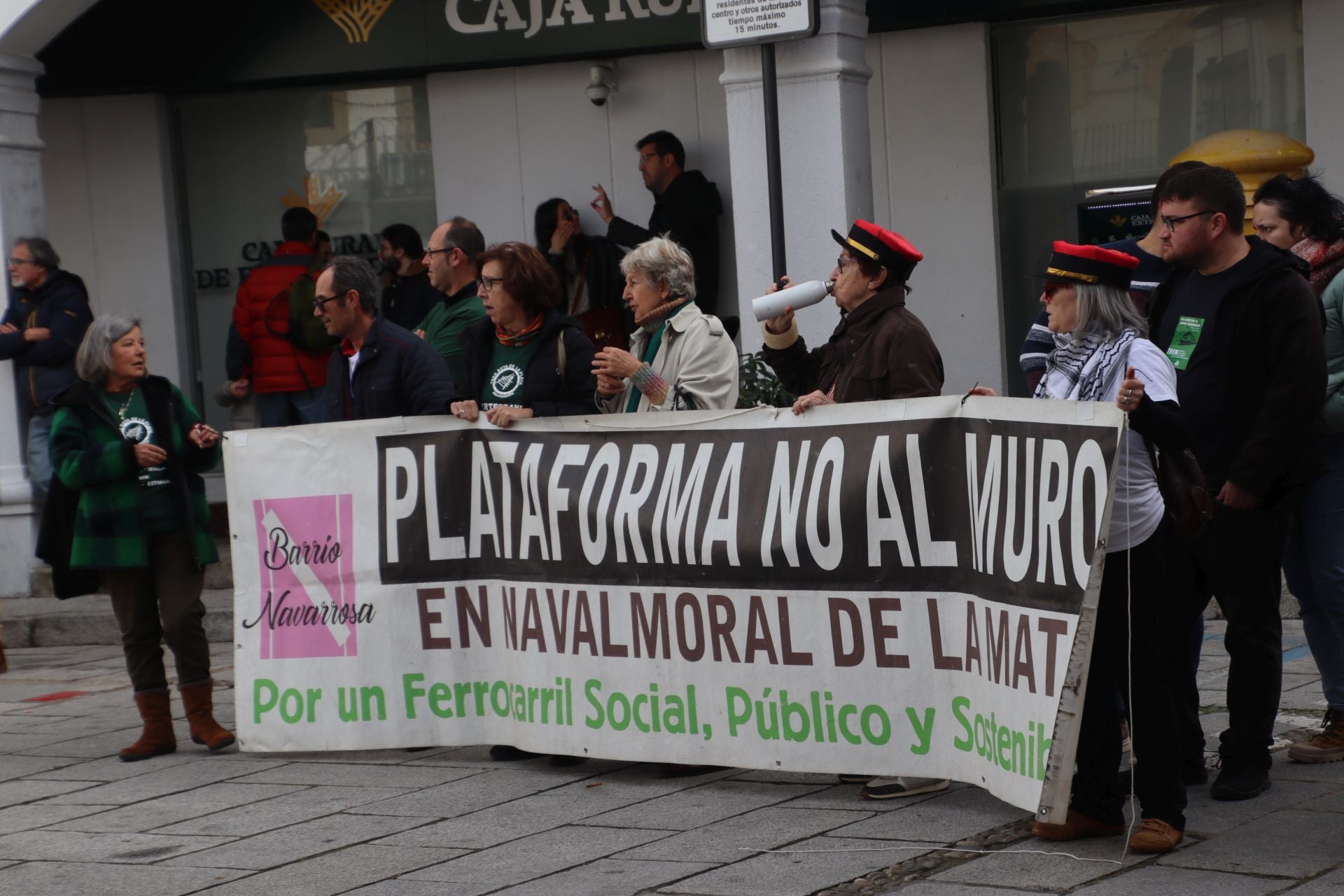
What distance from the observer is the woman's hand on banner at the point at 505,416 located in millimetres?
6535

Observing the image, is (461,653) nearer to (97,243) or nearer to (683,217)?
(683,217)

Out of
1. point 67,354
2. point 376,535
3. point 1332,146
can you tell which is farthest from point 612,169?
point 376,535

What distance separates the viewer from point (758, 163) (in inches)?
378

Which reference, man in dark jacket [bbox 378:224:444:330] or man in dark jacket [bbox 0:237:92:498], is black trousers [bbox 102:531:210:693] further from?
man in dark jacket [bbox 378:224:444:330]

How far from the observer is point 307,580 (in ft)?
22.5

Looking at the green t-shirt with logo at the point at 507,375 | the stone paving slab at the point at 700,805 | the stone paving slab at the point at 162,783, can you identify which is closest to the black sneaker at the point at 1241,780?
the stone paving slab at the point at 700,805

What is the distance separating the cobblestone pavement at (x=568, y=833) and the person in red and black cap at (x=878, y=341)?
148mm

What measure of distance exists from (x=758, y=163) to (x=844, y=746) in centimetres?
458

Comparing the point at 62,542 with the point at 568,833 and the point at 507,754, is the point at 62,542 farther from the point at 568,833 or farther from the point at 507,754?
the point at 568,833

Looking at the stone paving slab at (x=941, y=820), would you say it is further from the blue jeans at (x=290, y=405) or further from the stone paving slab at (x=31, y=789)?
the blue jeans at (x=290, y=405)

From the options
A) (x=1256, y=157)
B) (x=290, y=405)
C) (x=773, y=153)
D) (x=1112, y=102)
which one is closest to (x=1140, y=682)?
(x=1256, y=157)

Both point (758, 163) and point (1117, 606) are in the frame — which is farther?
point (758, 163)

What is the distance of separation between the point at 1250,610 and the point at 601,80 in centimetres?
712

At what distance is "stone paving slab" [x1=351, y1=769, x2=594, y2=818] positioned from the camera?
5.95 meters
